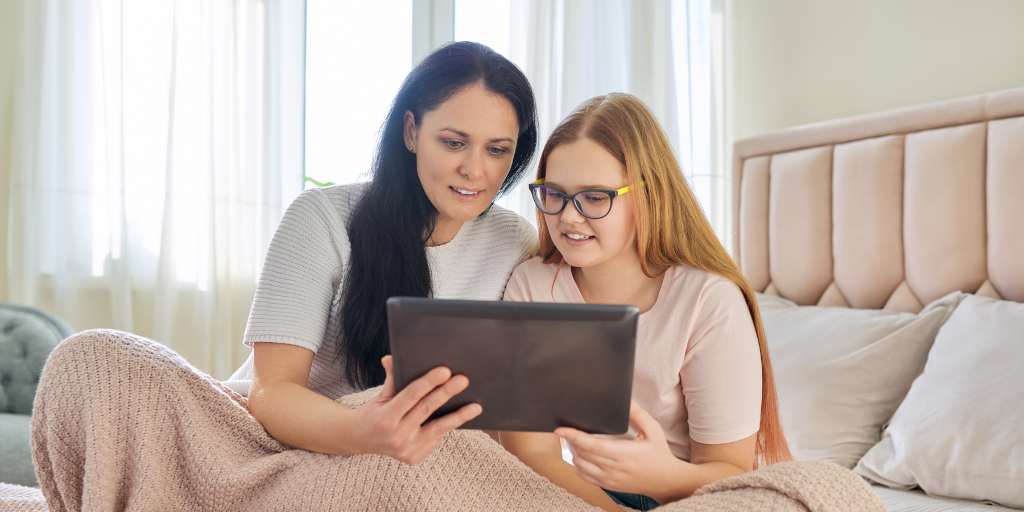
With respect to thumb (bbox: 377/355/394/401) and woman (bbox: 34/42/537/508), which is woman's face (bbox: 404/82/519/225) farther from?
thumb (bbox: 377/355/394/401)

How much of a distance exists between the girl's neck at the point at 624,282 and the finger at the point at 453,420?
1.74 ft

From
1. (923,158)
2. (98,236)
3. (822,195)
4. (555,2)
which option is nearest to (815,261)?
(822,195)

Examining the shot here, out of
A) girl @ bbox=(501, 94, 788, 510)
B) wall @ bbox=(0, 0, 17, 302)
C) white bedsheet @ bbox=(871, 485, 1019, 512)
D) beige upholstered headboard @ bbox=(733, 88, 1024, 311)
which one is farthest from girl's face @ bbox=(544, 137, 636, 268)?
wall @ bbox=(0, 0, 17, 302)

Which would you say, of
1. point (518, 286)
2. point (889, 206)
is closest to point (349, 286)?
point (518, 286)

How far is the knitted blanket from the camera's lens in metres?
1.19

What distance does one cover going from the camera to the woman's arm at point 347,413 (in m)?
1.10

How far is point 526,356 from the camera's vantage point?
41.4 inches

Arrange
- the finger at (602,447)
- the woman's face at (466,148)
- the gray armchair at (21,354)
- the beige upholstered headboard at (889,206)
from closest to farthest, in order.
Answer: the finger at (602,447)
the woman's face at (466,148)
the beige upholstered headboard at (889,206)
the gray armchair at (21,354)

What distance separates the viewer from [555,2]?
3.43 metres

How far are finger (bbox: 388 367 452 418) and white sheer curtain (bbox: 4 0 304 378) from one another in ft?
6.83

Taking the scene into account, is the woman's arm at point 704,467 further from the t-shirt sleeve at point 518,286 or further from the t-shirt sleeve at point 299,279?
the t-shirt sleeve at point 299,279

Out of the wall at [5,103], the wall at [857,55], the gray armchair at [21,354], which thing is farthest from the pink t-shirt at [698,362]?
the wall at [5,103]

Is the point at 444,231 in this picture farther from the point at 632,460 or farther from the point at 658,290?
the point at 632,460

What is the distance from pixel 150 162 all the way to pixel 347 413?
2.03 metres
